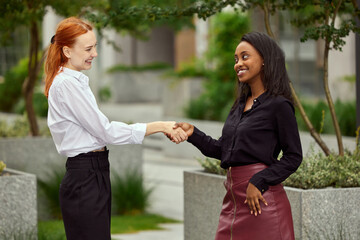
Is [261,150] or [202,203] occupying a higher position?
[261,150]

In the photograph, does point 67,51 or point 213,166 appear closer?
point 67,51

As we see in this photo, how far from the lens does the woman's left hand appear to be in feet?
13.3

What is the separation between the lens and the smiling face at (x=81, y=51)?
168 inches

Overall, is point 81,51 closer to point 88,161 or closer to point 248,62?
point 88,161

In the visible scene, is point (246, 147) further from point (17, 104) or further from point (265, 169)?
point (17, 104)

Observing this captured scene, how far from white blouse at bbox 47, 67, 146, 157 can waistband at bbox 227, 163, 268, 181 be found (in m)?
0.58

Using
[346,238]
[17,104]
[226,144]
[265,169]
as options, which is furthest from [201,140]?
[17,104]

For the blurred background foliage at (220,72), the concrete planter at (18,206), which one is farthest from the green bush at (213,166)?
the blurred background foliage at (220,72)

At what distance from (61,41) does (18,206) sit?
2.62 meters

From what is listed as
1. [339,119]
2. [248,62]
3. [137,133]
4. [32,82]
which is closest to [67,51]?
[137,133]

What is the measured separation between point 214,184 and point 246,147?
2396mm

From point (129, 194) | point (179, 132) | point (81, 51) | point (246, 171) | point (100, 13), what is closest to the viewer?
point (246, 171)

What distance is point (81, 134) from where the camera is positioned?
4.22 m

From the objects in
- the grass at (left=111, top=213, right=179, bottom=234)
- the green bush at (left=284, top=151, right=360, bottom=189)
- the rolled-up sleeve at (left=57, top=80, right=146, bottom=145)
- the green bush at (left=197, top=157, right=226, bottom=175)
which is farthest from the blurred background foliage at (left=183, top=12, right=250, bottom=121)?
the rolled-up sleeve at (left=57, top=80, right=146, bottom=145)
